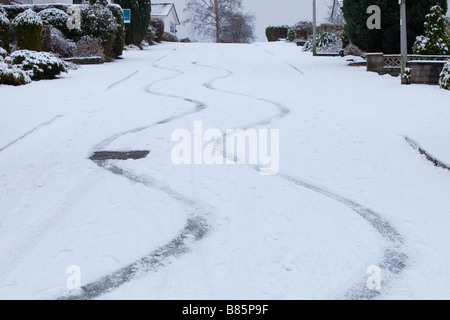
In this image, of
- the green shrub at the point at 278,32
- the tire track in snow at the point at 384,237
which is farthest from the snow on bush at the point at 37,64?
the green shrub at the point at 278,32

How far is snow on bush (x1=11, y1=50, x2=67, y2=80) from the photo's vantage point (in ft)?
45.2

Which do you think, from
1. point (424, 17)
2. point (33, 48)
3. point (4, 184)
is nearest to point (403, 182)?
point (4, 184)

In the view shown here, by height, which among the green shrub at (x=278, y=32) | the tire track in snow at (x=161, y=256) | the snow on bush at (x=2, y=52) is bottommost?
the tire track in snow at (x=161, y=256)

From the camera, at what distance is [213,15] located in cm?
5838

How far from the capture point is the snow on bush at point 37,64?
13781 millimetres

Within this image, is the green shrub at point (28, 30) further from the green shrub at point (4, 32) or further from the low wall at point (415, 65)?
the low wall at point (415, 65)

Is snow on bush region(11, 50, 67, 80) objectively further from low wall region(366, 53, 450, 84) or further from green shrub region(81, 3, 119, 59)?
low wall region(366, 53, 450, 84)

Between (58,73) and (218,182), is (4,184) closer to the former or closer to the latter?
(218,182)

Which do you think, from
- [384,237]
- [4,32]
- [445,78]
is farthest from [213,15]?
[384,237]

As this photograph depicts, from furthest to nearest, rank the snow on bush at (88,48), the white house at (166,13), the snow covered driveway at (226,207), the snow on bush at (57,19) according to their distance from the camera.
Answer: the white house at (166,13), the snow on bush at (57,19), the snow on bush at (88,48), the snow covered driveway at (226,207)

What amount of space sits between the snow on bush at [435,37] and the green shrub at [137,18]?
654 inches

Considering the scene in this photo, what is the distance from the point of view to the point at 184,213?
4.10 m
